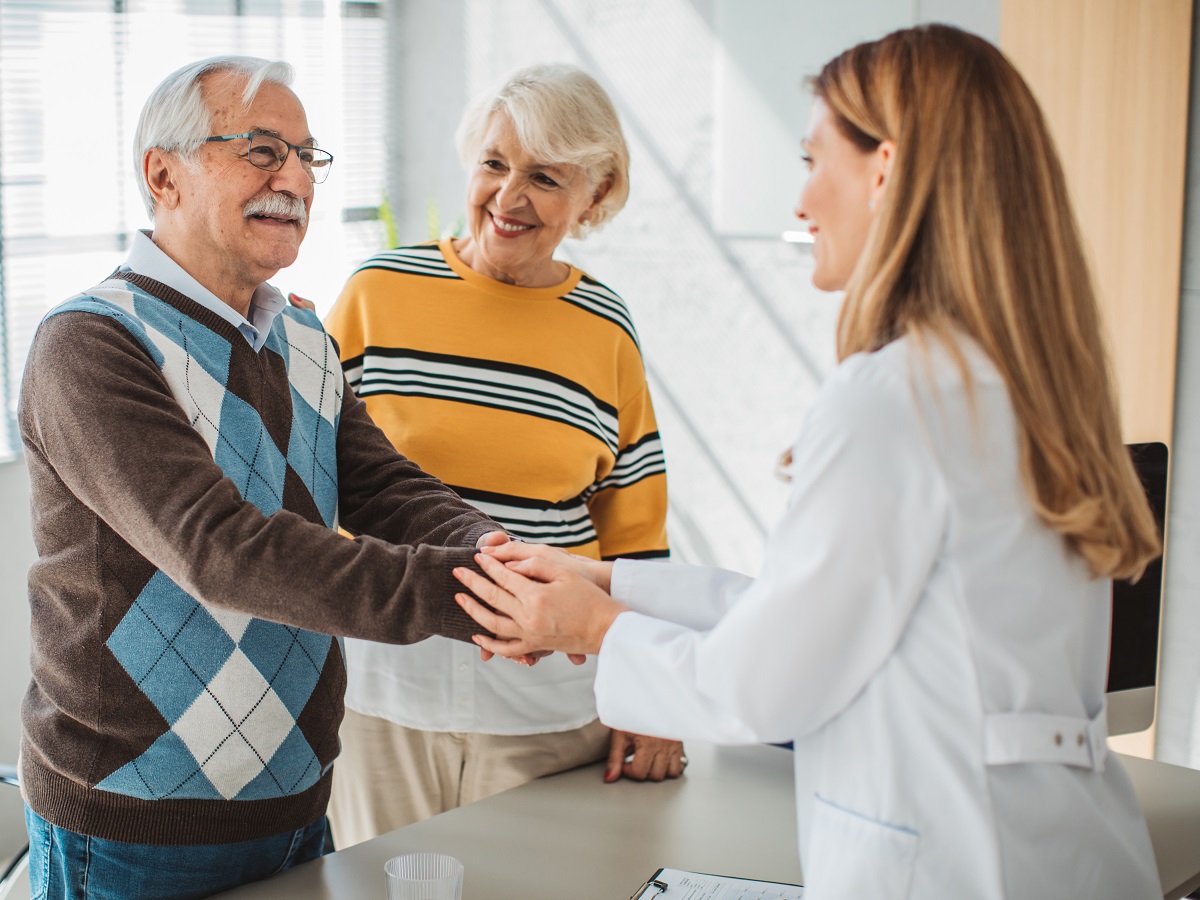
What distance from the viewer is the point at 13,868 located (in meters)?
2.24

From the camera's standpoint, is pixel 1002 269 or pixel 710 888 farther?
pixel 710 888

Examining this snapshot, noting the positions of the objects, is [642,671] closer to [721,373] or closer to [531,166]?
[531,166]

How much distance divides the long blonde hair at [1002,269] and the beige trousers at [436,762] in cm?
107

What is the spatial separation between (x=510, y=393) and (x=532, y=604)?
2.15ft

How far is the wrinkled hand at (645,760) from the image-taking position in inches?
73.5

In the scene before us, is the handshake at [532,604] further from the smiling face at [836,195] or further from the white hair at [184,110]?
the white hair at [184,110]

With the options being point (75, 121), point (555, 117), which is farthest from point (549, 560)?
point (75, 121)

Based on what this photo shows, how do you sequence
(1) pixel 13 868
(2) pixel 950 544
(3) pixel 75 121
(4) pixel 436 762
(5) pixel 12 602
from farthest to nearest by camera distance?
(3) pixel 75 121, (5) pixel 12 602, (1) pixel 13 868, (4) pixel 436 762, (2) pixel 950 544

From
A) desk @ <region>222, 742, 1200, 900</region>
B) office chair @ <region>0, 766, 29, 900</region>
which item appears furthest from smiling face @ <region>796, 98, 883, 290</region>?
office chair @ <region>0, 766, 29, 900</region>

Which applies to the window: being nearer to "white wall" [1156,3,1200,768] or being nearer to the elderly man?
the elderly man

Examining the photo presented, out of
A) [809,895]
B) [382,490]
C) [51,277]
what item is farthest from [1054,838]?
[51,277]

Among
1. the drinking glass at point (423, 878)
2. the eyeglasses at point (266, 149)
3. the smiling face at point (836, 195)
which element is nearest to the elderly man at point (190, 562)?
the eyeglasses at point (266, 149)

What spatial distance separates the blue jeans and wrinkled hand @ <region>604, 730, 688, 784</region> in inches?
23.9

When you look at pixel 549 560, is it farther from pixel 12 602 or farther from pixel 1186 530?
pixel 12 602
